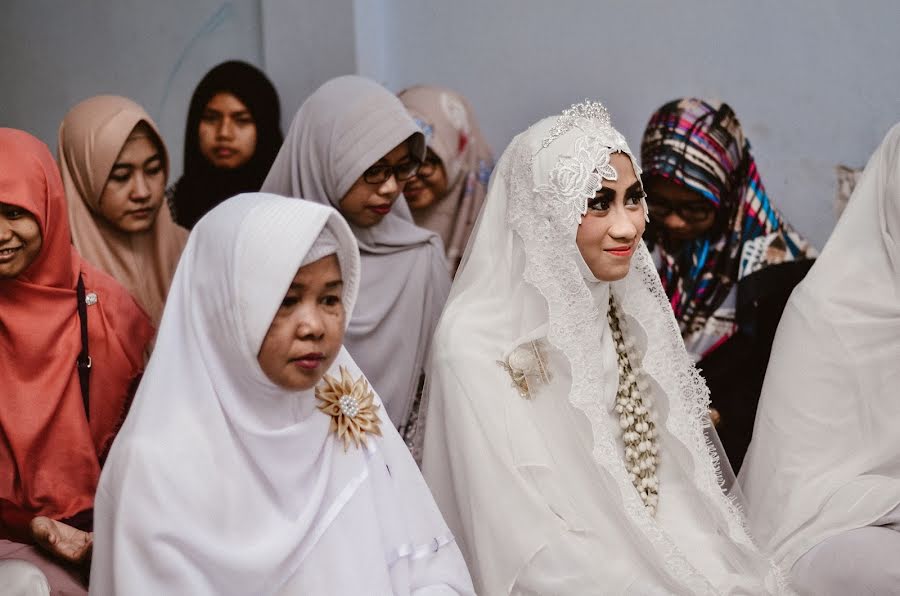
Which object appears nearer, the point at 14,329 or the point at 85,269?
the point at 14,329

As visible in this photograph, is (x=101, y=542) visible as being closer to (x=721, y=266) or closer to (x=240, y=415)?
(x=240, y=415)

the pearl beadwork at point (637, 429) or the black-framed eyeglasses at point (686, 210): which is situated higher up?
the black-framed eyeglasses at point (686, 210)

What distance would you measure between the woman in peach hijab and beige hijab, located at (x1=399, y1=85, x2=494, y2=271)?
60.1 inches

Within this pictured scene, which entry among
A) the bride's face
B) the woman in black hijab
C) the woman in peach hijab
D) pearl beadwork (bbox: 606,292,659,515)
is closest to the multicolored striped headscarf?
pearl beadwork (bbox: 606,292,659,515)

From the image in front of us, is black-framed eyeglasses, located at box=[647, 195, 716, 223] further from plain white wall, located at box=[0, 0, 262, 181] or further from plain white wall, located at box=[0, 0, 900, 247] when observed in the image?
plain white wall, located at box=[0, 0, 262, 181]

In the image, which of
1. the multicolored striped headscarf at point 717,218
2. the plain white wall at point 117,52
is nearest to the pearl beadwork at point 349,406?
the multicolored striped headscarf at point 717,218

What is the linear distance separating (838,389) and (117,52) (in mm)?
3459

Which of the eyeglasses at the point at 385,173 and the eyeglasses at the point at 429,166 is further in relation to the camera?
the eyeglasses at the point at 429,166

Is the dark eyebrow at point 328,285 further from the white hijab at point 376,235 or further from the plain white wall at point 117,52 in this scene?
the plain white wall at point 117,52

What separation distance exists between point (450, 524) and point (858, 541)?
3.19 ft

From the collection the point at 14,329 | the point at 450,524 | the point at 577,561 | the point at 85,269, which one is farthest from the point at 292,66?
the point at 577,561

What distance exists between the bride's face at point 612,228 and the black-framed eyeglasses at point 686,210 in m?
1.07

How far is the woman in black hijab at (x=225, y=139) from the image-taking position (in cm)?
430

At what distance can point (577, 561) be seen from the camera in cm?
249
